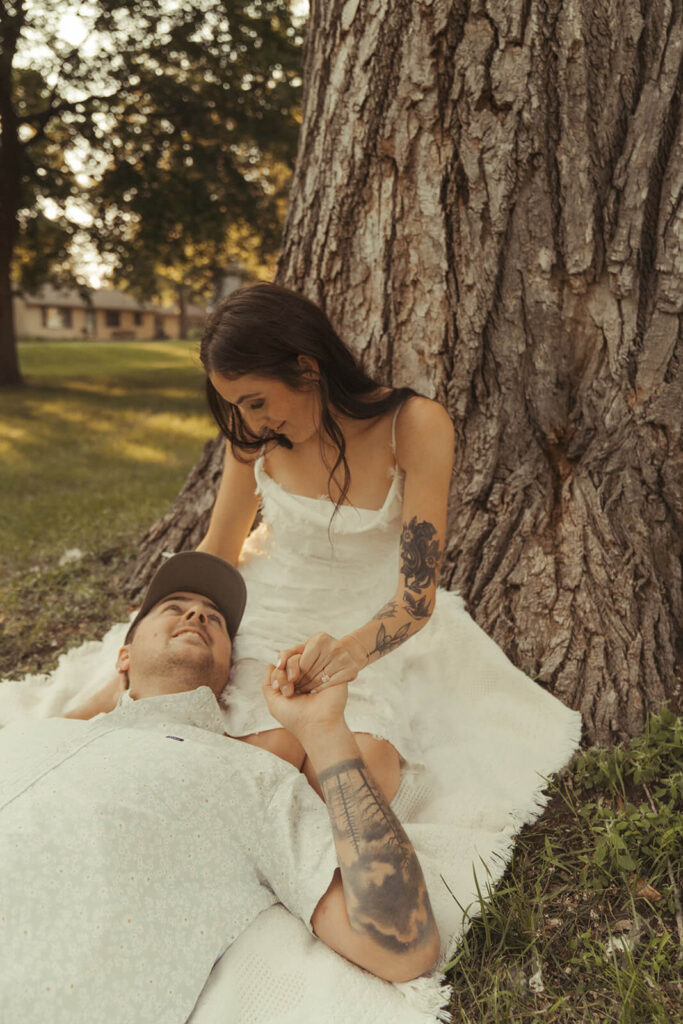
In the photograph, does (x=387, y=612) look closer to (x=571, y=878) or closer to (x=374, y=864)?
(x=374, y=864)

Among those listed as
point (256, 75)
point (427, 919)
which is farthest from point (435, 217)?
point (256, 75)

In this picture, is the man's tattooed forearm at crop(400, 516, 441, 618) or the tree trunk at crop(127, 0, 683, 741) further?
the tree trunk at crop(127, 0, 683, 741)

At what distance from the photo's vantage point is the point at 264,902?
223 centimetres

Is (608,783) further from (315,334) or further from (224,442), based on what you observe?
(224,442)

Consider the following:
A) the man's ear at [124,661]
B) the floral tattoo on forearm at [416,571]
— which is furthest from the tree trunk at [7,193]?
the floral tattoo on forearm at [416,571]

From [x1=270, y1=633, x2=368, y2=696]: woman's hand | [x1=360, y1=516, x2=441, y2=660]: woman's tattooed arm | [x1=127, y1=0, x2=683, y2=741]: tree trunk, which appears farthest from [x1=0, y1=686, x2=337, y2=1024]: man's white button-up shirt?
[x1=127, y1=0, x2=683, y2=741]: tree trunk

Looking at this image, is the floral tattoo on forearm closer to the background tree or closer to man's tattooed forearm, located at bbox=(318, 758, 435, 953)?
man's tattooed forearm, located at bbox=(318, 758, 435, 953)

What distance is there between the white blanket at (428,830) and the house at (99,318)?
48256 millimetres

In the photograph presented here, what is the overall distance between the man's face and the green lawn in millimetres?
886

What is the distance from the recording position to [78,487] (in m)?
8.66

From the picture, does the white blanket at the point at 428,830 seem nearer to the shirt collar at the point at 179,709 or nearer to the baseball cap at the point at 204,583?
the shirt collar at the point at 179,709

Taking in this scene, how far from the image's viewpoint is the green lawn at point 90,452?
624 centimetres

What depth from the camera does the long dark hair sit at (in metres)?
2.44

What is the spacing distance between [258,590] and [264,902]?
1.20m
